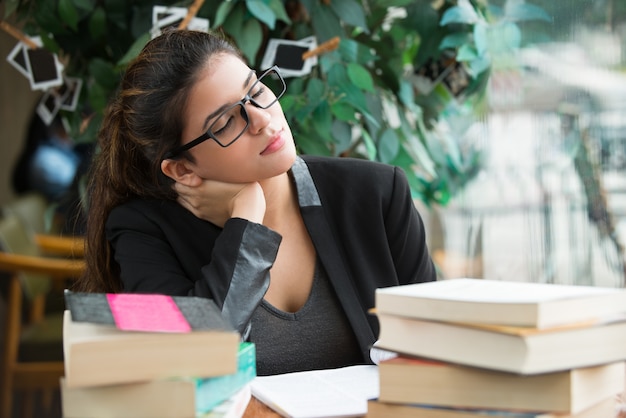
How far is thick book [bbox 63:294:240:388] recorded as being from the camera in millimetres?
821

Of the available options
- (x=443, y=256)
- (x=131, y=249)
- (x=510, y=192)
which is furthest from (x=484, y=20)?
(x=131, y=249)

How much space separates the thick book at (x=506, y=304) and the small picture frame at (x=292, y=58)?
1048 millimetres

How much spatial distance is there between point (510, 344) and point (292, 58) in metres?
1.22

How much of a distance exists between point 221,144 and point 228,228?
0.47 ft

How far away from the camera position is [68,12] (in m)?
2.01

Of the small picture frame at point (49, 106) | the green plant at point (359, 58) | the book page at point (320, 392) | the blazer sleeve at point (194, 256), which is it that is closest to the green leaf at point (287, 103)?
the green plant at point (359, 58)

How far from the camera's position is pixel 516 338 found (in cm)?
81

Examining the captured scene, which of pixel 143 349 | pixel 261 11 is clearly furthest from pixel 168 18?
pixel 143 349

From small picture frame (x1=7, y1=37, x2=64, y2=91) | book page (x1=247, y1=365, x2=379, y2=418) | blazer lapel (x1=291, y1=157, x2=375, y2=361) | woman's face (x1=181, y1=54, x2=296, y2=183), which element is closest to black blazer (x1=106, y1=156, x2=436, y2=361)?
blazer lapel (x1=291, y1=157, x2=375, y2=361)

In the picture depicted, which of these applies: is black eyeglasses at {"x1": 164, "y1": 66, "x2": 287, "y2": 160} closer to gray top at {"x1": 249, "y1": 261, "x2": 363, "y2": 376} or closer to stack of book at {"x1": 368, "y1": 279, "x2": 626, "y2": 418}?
gray top at {"x1": 249, "y1": 261, "x2": 363, "y2": 376}

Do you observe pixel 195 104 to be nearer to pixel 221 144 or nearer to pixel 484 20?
pixel 221 144

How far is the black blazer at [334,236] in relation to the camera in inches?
56.5

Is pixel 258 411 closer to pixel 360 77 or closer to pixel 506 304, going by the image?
pixel 506 304

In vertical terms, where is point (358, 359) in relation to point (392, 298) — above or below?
below
